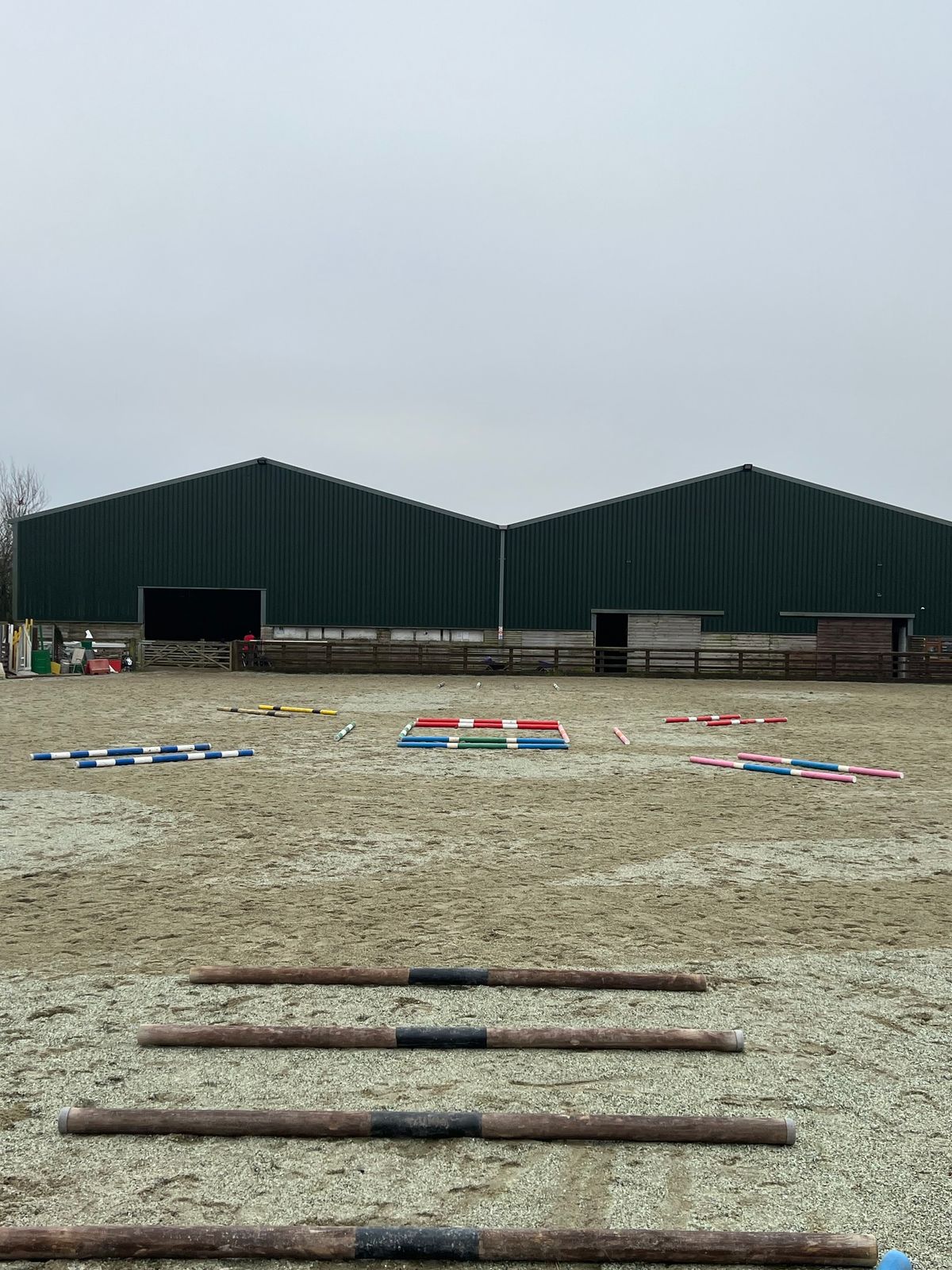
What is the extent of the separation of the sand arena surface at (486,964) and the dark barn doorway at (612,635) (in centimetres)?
2425

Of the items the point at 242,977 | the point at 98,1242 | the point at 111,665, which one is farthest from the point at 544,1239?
the point at 111,665

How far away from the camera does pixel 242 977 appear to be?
5.16 meters

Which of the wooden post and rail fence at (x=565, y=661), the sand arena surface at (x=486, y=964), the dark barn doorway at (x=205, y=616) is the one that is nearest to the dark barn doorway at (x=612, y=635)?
the wooden post and rail fence at (x=565, y=661)

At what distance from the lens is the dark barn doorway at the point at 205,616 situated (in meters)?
43.3

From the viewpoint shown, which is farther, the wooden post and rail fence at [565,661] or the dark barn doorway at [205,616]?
the dark barn doorway at [205,616]

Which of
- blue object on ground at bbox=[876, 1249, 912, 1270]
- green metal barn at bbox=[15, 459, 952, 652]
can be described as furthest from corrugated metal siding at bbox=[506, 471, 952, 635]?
blue object on ground at bbox=[876, 1249, 912, 1270]

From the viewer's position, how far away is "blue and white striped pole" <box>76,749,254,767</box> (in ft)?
41.6

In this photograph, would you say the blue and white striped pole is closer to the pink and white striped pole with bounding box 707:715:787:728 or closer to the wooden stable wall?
the pink and white striped pole with bounding box 707:715:787:728

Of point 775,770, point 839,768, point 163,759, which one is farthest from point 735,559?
point 163,759

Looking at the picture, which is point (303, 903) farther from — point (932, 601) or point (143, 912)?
point (932, 601)

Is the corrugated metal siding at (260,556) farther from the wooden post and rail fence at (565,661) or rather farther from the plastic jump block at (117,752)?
the plastic jump block at (117,752)

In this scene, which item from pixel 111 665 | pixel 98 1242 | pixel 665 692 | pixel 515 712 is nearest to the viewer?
pixel 98 1242

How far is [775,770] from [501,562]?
25.1 meters

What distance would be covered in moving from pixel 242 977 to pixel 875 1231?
3.20 m
